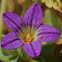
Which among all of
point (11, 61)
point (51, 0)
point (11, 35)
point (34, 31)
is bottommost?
point (11, 61)

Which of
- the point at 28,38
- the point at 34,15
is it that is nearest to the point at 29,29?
the point at 28,38

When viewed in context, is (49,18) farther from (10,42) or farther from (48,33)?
(10,42)

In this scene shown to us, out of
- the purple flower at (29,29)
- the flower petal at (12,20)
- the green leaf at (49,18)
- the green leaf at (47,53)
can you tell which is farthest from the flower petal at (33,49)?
the green leaf at (49,18)

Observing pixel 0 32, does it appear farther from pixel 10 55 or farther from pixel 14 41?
pixel 14 41

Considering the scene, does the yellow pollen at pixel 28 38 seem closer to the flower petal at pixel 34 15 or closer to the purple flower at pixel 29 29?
the purple flower at pixel 29 29

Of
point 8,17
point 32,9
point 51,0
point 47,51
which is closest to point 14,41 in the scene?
point 8,17

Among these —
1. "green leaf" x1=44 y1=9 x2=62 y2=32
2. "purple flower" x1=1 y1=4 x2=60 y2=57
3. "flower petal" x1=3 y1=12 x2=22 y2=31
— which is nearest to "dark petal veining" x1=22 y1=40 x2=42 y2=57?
"purple flower" x1=1 y1=4 x2=60 y2=57

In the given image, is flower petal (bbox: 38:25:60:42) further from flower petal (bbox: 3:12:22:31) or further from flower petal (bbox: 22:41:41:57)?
flower petal (bbox: 3:12:22:31)
